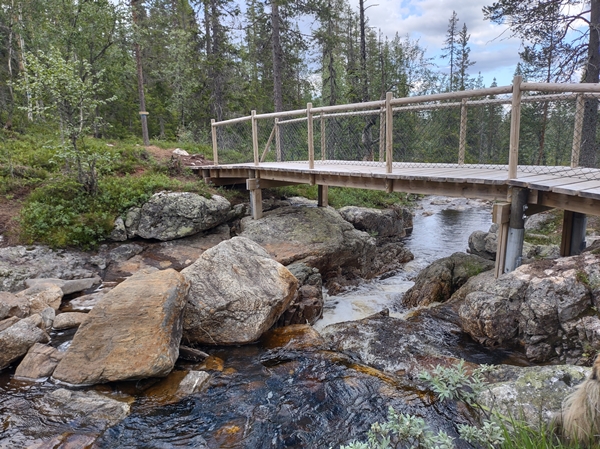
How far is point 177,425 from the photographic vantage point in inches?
140

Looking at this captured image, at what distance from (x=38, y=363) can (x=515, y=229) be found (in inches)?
254

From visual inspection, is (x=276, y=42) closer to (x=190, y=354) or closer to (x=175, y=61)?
(x=175, y=61)

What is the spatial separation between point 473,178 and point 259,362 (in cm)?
409

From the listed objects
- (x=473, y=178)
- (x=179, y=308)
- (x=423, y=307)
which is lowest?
(x=423, y=307)

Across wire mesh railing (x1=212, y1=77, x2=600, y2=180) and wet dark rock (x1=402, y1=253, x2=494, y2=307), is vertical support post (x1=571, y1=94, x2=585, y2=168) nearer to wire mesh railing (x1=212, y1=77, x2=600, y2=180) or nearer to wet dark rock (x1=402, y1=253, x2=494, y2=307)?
wire mesh railing (x1=212, y1=77, x2=600, y2=180)

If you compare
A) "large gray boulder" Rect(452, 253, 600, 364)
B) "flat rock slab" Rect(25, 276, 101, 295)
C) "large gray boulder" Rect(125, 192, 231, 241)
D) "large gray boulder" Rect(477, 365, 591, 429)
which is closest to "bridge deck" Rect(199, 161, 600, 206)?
"large gray boulder" Rect(452, 253, 600, 364)

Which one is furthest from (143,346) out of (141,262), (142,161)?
(142,161)

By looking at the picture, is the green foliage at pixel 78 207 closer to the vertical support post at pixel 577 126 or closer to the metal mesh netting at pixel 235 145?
the metal mesh netting at pixel 235 145

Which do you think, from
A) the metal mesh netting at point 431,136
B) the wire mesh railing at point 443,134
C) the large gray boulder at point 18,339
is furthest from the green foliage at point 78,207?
the metal mesh netting at point 431,136

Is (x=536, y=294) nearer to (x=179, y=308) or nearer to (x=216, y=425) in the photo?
(x=216, y=425)

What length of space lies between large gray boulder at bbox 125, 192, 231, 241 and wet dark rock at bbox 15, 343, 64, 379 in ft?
15.2

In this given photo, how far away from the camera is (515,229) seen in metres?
5.30

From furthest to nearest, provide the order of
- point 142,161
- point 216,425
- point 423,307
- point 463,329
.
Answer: point 142,161 < point 423,307 < point 463,329 < point 216,425

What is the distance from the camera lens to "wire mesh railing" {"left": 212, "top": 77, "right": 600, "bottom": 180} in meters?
5.65
